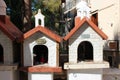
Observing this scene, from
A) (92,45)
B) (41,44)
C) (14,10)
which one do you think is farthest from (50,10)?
(41,44)

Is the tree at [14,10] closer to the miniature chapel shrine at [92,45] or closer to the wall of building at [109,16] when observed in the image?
the wall of building at [109,16]

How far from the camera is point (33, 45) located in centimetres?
1080

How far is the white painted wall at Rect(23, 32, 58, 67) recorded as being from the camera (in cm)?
1077

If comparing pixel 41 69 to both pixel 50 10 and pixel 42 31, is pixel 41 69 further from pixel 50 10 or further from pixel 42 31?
pixel 50 10

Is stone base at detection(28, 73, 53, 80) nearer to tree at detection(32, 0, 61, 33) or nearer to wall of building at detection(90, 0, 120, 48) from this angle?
wall of building at detection(90, 0, 120, 48)

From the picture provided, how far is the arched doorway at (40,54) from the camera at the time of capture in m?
11.5

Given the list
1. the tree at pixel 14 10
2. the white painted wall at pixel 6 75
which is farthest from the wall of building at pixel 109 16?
the white painted wall at pixel 6 75

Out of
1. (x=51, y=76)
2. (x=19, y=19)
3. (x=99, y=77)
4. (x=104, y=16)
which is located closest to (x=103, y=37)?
(x=99, y=77)

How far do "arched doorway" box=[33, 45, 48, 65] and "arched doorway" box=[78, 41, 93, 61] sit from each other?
1.19 m

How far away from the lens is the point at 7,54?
10773 millimetres

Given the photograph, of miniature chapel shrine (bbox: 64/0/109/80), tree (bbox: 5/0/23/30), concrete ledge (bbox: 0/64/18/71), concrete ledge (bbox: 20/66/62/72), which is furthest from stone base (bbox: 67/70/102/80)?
tree (bbox: 5/0/23/30)

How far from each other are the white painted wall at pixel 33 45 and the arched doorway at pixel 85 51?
1.40m

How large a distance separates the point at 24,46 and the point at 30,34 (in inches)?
17.8

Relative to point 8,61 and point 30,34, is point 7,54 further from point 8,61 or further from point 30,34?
point 30,34
